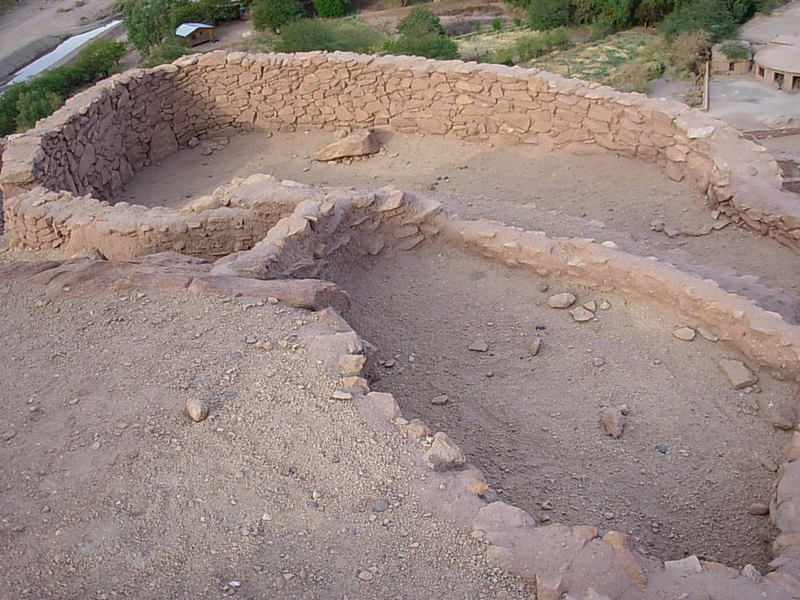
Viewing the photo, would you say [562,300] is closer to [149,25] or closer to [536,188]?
[536,188]

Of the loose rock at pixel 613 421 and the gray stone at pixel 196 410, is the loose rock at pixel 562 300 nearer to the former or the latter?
the loose rock at pixel 613 421

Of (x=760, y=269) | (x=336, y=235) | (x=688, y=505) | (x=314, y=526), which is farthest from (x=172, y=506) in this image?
(x=760, y=269)

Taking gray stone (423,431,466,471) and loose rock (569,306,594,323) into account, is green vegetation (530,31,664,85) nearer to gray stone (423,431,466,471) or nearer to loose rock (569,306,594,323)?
loose rock (569,306,594,323)

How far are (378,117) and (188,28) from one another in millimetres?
17375

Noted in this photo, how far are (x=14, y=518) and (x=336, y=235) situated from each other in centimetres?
379

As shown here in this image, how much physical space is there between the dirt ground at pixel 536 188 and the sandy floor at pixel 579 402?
113 cm

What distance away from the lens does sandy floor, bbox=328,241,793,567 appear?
15.9 ft

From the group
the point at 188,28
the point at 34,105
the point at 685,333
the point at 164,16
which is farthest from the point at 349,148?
the point at 164,16

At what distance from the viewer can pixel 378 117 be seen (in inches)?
441

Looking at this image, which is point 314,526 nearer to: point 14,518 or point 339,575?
point 339,575

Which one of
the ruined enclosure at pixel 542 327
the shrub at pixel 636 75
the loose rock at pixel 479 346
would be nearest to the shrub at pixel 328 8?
the shrub at pixel 636 75

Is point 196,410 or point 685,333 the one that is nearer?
point 196,410

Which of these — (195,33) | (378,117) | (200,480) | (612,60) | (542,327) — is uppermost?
(200,480)

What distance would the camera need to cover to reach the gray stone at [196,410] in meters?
4.49
